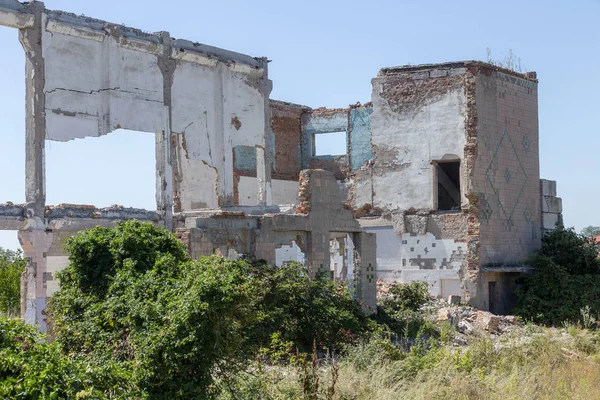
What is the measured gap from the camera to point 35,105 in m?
17.3

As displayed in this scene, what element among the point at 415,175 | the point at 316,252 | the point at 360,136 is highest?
the point at 360,136

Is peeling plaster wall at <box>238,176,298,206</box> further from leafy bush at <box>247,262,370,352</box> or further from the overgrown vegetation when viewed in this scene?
leafy bush at <box>247,262,370,352</box>

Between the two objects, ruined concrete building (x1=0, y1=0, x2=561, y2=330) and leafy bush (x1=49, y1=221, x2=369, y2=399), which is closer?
leafy bush (x1=49, y1=221, x2=369, y2=399)

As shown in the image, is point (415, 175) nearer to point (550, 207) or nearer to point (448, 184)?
point (448, 184)

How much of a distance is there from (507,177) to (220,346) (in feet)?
53.2

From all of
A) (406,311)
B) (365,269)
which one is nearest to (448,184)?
(406,311)

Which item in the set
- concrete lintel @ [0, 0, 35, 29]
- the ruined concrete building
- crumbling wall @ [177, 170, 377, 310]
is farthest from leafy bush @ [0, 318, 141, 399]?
concrete lintel @ [0, 0, 35, 29]

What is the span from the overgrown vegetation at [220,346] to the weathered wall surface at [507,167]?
6683mm

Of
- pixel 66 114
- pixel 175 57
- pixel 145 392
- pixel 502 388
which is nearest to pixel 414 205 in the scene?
pixel 175 57

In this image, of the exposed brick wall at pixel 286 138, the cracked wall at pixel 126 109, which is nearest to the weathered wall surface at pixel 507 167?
the cracked wall at pixel 126 109

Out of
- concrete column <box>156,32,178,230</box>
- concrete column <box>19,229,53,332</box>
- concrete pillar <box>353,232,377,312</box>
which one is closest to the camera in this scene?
concrete column <box>19,229,53,332</box>

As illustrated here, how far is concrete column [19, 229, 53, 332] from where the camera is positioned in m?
16.4

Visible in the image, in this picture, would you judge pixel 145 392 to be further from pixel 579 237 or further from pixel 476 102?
pixel 579 237

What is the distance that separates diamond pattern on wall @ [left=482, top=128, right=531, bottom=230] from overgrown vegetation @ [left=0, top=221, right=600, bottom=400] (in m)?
7.16
